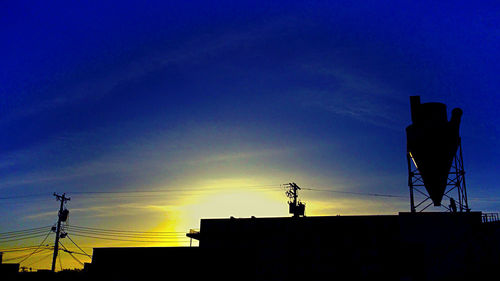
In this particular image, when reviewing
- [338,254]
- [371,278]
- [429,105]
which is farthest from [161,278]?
[429,105]

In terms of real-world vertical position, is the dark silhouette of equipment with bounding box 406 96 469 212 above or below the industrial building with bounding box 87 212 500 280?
above

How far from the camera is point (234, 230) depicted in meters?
46.4

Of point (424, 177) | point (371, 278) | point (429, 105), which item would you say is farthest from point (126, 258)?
point (429, 105)

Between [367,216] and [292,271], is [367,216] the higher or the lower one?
the higher one

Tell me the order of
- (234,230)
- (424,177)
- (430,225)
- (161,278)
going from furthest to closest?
(234,230)
(161,278)
(424,177)
(430,225)

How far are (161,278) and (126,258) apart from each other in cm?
384

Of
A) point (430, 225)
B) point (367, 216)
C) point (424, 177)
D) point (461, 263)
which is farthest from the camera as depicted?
point (367, 216)

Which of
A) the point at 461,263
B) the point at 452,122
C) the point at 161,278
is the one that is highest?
the point at 452,122

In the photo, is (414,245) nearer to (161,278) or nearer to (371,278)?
(371,278)

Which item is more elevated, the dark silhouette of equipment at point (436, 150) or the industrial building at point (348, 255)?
the dark silhouette of equipment at point (436, 150)

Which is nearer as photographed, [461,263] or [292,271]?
[461,263]

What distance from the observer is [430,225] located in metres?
25.2

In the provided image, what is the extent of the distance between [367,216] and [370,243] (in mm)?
17050

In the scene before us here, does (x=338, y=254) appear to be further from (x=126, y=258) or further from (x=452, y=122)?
(x=126, y=258)
